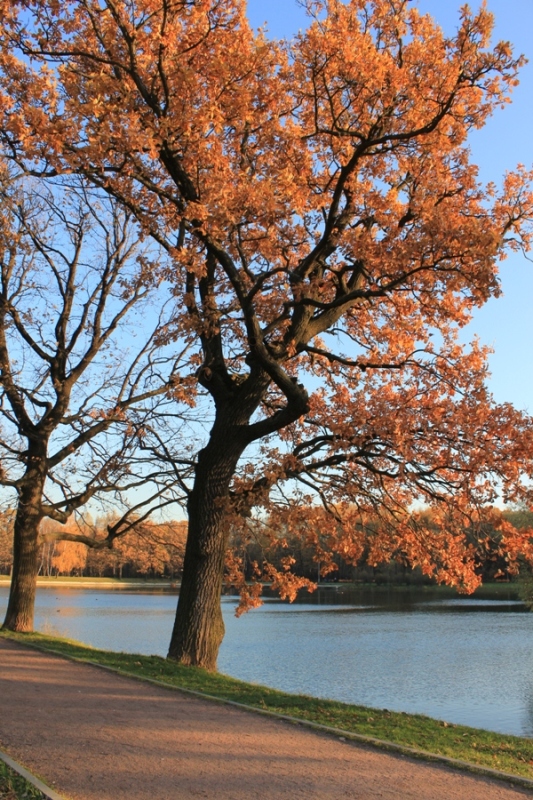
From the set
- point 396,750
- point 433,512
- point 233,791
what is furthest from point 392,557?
point 233,791

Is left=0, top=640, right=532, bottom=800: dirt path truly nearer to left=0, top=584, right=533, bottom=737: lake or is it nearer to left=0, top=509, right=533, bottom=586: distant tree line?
left=0, top=509, right=533, bottom=586: distant tree line

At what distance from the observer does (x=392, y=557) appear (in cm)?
1284

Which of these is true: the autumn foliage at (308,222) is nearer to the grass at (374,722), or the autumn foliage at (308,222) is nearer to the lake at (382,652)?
the grass at (374,722)

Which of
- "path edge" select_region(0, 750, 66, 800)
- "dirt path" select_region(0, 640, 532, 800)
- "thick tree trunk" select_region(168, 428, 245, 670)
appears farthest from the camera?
"thick tree trunk" select_region(168, 428, 245, 670)

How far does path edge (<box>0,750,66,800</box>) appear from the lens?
447 cm

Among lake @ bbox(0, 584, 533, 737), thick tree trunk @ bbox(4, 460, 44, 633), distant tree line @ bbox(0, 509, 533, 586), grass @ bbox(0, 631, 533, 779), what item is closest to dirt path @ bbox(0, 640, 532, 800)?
grass @ bbox(0, 631, 533, 779)

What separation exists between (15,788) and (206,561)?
6.18 metres

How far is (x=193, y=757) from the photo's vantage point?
5.75 metres

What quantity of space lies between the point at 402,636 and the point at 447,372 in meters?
19.8

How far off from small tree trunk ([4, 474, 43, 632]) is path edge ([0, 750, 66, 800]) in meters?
11.3

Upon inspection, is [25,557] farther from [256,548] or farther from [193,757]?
[193,757]

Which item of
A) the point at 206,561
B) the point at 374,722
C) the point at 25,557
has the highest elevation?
the point at 25,557

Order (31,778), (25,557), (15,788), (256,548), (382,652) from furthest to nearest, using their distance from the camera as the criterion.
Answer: (382,652), (25,557), (256,548), (31,778), (15,788)

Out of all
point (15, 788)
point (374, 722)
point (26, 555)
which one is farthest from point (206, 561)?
point (26, 555)
